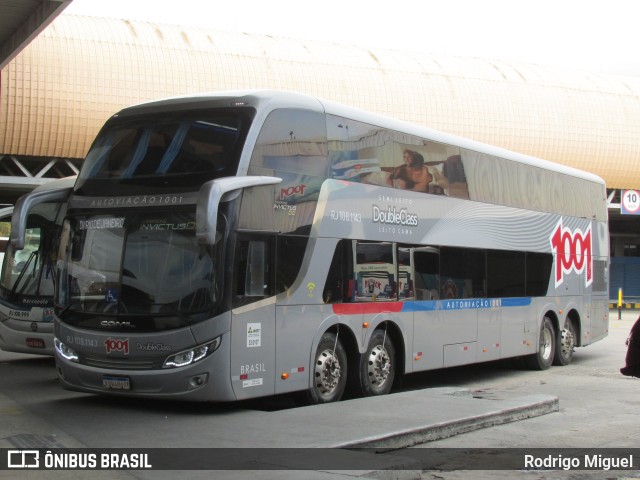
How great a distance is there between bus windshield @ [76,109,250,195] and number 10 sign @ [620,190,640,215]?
143 feet

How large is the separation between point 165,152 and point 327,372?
11.8 ft

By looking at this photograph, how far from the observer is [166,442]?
29.6 feet

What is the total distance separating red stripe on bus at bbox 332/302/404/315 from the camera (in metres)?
12.5

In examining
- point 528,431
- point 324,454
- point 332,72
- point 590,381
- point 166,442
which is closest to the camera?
point 324,454

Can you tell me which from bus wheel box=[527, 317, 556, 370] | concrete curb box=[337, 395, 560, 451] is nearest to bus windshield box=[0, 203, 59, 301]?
concrete curb box=[337, 395, 560, 451]

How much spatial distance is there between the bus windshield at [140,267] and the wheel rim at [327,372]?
2.31 metres

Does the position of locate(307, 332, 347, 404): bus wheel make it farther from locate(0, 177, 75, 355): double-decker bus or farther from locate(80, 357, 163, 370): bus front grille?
locate(0, 177, 75, 355): double-decker bus

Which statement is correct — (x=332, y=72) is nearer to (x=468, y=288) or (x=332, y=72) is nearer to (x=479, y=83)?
(x=479, y=83)

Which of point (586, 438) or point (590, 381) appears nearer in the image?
point (586, 438)

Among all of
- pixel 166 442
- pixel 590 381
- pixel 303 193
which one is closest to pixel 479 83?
pixel 590 381

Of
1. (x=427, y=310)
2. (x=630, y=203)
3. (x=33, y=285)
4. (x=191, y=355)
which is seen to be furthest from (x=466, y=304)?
(x=630, y=203)

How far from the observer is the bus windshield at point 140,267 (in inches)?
415

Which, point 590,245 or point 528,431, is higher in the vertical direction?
point 590,245

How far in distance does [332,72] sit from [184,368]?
3546 centimetres
